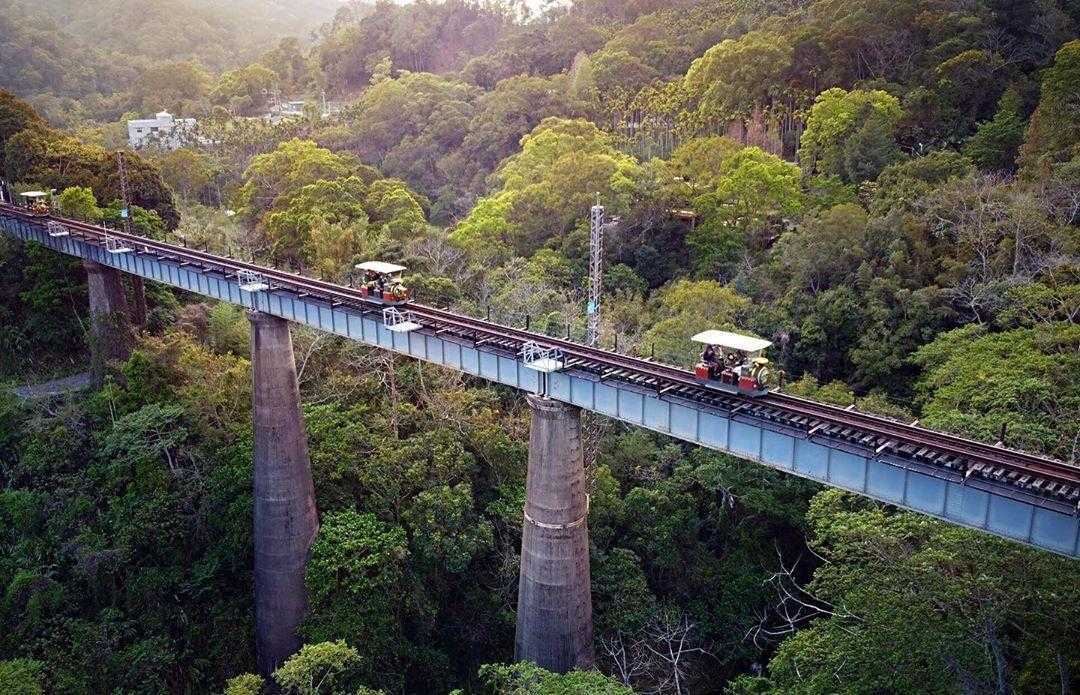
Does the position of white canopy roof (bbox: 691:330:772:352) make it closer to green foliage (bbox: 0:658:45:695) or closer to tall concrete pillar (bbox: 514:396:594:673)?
tall concrete pillar (bbox: 514:396:594:673)

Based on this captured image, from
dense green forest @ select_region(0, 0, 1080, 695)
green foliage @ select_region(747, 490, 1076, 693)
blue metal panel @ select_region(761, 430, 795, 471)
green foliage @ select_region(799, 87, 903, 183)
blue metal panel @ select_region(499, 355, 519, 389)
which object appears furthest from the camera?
green foliage @ select_region(799, 87, 903, 183)

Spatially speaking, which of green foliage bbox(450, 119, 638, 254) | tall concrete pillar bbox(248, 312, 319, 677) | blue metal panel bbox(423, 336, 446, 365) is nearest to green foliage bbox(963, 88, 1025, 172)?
green foliage bbox(450, 119, 638, 254)

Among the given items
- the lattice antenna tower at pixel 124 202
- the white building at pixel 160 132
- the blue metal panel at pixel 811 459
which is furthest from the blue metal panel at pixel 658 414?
the white building at pixel 160 132

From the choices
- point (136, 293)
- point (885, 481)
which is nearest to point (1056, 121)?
point (885, 481)

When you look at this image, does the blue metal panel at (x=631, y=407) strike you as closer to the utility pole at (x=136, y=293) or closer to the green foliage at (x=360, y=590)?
the green foliage at (x=360, y=590)

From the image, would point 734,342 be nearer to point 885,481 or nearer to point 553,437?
point 885,481
